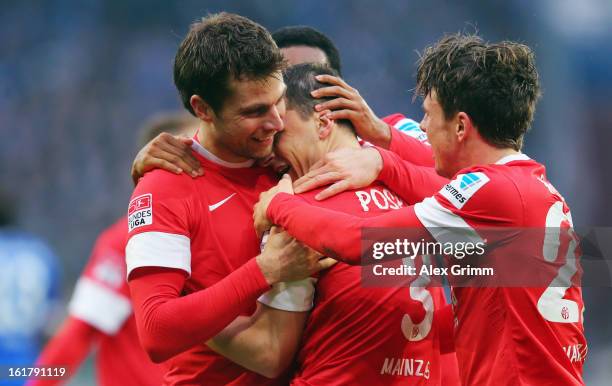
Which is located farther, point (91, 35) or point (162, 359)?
point (91, 35)

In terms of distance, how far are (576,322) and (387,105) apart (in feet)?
24.5

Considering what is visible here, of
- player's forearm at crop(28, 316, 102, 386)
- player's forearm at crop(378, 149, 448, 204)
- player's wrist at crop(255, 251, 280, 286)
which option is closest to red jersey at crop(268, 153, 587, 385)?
player's wrist at crop(255, 251, 280, 286)

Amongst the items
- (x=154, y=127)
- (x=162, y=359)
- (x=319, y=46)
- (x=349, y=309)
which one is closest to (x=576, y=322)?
(x=349, y=309)

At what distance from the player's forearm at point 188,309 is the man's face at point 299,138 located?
509mm

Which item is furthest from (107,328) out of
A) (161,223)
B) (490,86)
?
(490,86)

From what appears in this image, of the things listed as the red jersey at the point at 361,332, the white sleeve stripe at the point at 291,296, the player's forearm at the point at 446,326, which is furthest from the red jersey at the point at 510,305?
the white sleeve stripe at the point at 291,296

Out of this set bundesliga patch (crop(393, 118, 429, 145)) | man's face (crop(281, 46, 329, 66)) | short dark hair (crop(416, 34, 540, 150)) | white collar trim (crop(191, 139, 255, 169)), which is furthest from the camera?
man's face (crop(281, 46, 329, 66))

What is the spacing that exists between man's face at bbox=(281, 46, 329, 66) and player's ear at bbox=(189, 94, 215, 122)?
128 centimetres

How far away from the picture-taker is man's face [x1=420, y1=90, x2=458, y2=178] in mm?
3271

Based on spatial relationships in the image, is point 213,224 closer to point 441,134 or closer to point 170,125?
point 441,134

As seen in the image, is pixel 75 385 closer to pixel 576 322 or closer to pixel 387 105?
pixel 387 105

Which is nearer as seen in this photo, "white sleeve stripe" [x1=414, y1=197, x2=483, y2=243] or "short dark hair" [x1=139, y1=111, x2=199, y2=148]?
"white sleeve stripe" [x1=414, y1=197, x2=483, y2=243]

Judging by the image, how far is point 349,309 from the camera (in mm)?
3148

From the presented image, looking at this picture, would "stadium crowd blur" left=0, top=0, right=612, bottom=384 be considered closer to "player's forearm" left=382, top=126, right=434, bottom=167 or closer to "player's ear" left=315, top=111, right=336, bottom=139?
"player's forearm" left=382, top=126, right=434, bottom=167
